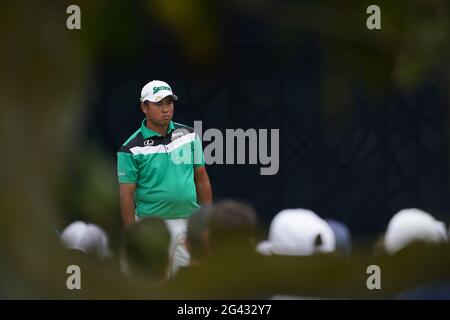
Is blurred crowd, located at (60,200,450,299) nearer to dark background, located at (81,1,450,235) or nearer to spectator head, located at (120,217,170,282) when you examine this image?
spectator head, located at (120,217,170,282)

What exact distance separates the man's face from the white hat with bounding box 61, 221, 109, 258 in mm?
1941

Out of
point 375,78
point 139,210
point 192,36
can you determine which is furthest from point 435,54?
point 139,210

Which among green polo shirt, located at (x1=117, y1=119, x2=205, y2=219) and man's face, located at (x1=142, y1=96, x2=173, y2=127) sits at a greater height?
man's face, located at (x1=142, y1=96, x2=173, y2=127)


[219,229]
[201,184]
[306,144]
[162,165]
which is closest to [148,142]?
[162,165]

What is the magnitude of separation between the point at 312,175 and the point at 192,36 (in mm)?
4538

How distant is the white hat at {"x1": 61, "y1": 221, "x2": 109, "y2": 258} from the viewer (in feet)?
1.59

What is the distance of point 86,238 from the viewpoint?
0.53 meters

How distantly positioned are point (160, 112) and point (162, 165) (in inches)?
6.2

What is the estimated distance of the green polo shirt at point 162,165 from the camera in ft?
7.85

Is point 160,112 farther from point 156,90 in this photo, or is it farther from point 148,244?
point 148,244

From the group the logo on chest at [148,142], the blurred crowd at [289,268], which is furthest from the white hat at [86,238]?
the logo on chest at [148,142]

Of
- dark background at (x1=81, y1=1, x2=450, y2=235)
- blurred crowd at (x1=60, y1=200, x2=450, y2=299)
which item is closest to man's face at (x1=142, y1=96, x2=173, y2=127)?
dark background at (x1=81, y1=1, x2=450, y2=235)

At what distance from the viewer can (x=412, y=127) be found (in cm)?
486
